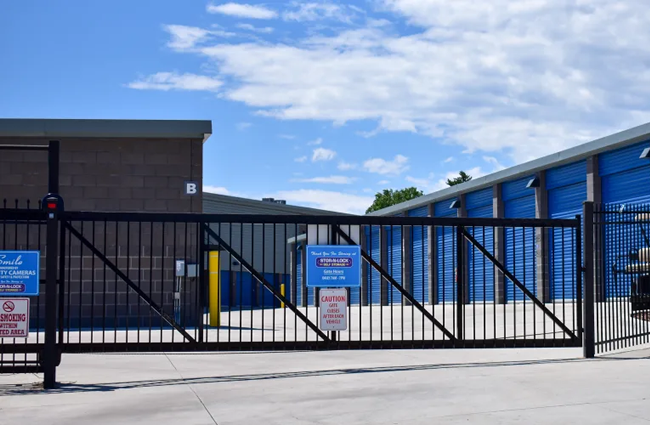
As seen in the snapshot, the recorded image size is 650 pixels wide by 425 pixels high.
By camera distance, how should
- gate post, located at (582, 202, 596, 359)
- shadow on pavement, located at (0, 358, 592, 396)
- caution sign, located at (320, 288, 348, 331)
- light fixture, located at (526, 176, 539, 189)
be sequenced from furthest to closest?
light fixture, located at (526, 176, 539, 189) → gate post, located at (582, 202, 596, 359) → caution sign, located at (320, 288, 348, 331) → shadow on pavement, located at (0, 358, 592, 396)

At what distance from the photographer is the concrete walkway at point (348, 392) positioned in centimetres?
871

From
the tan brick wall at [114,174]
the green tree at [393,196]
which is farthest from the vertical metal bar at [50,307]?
the green tree at [393,196]

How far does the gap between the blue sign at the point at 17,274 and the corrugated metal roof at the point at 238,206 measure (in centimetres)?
4526

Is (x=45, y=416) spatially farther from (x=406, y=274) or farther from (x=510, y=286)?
(x=406, y=274)

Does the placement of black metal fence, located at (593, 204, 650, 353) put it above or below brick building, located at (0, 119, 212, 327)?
below

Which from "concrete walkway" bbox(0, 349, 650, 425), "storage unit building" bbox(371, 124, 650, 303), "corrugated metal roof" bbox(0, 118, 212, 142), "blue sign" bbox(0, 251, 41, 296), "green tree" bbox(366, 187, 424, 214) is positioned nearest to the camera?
"concrete walkway" bbox(0, 349, 650, 425)

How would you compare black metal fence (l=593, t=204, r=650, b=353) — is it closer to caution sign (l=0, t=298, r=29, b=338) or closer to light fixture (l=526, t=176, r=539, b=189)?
caution sign (l=0, t=298, r=29, b=338)

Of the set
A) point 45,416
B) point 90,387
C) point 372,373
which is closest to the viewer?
point 45,416

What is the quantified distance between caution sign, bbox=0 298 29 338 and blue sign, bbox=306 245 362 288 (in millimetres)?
3854

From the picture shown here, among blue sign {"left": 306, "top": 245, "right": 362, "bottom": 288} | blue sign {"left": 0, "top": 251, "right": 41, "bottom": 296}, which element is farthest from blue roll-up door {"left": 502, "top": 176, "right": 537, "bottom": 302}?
blue sign {"left": 0, "top": 251, "right": 41, "bottom": 296}

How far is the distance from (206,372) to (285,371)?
44.5 inches

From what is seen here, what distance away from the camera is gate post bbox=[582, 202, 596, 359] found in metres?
13.6

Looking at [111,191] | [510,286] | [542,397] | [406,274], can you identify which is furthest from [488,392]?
[406,274]

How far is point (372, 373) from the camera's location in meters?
12.2
